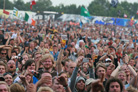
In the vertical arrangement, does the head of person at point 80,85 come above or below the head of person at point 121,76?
below

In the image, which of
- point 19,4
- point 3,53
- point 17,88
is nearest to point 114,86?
point 17,88

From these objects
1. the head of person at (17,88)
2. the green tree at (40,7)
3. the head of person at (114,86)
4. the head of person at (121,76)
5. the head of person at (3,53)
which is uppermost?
the head of person at (114,86)

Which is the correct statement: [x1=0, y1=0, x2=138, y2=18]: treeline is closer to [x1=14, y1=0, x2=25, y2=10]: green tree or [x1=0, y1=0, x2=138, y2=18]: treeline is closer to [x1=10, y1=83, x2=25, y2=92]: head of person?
[x1=14, y1=0, x2=25, y2=10]: green tree

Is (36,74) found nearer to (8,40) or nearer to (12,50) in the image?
(12,50)

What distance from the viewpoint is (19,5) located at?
85.3 meters

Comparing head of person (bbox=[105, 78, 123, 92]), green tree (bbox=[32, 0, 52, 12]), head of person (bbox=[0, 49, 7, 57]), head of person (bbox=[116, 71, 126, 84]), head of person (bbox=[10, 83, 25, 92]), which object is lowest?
green tree (bbox=[32, 0, 52, 12])

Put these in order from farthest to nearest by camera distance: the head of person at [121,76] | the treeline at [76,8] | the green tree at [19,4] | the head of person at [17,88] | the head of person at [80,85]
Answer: the treeline at [76,8], the green tree at [19,4], the head of person at [121,76], the head of person at [80,85], the head of person at [17,88]

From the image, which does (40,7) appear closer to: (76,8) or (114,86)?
(76,8)

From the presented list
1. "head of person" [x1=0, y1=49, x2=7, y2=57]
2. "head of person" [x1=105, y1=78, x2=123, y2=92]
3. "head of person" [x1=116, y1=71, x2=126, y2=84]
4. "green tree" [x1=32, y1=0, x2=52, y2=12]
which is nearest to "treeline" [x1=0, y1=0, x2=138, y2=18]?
"green tree" [x1=32, y1=0, x2=52, y2=12]

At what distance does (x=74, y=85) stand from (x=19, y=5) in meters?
80.4

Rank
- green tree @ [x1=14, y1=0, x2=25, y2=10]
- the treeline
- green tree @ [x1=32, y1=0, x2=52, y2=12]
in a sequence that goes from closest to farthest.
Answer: green tree @ [x1=14, y1=0, x2=25, y2=10], the treeline, green tree @ [x1=32, y1=0, x2=52, y2=12]

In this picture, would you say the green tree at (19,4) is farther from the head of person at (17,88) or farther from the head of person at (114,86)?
the head of person at (114,86)

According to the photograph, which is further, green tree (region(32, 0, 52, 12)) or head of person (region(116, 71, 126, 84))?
green tree (region(32, 0, 52, 12))

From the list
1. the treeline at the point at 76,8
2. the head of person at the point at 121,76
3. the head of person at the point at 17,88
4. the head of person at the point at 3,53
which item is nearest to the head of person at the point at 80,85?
the head of person at the point at 121,76
